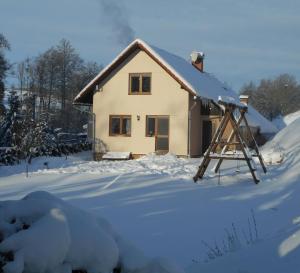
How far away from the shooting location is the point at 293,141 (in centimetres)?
2412

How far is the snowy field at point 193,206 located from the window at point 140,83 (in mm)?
Result: 5826

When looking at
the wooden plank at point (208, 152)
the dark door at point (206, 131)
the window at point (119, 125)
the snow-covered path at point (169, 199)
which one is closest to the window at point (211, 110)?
the dark door at point (206, 131)

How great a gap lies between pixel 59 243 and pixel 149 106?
75.2ft

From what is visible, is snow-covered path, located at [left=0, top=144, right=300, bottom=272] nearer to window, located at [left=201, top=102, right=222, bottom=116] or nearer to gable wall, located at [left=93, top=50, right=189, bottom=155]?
gable wall, located at [left=93, top=50, right=189, bottom=155]

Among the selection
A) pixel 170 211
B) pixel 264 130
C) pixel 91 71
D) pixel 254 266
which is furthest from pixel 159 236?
pixel 91 71

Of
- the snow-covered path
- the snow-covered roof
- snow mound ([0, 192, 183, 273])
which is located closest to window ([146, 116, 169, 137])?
the snow-covered roof

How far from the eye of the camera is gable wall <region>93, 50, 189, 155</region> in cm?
2525

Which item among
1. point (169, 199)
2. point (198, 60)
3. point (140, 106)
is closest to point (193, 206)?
point (169, 199)

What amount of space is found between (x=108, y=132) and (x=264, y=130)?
12754 millimetres

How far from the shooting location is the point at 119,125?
26344mm

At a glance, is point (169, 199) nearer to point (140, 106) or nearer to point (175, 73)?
point (175, 73)

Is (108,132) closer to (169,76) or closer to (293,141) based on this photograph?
(169,76)

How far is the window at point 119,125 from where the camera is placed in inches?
1029

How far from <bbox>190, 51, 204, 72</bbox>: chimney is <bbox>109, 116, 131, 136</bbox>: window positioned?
756cm
